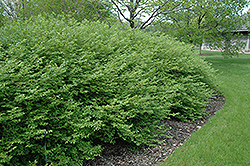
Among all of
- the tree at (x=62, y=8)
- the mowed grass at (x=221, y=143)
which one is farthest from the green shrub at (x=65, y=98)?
the tree at (x=62, y=8)

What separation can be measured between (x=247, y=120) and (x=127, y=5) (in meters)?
6.22

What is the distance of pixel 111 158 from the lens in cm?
321

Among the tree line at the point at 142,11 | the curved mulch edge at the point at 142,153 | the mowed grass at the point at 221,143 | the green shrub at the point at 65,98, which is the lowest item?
the mowed grass at the point at 221,143

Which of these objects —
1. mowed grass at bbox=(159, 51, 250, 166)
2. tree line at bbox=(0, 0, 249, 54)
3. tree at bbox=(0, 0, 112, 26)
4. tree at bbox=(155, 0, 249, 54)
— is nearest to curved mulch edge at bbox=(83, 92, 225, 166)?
mowed grass at bbox=(159, 51, 250, 166)

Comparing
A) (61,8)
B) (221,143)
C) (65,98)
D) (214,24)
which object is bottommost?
(221,143)

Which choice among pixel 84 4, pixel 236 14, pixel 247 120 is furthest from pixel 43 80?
pixel 236 14

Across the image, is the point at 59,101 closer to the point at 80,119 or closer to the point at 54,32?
the point at 80,119

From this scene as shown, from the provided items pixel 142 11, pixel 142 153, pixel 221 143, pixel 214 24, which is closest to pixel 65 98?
pixel 142 153

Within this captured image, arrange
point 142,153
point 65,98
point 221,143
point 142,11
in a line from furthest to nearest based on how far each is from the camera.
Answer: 1. point 142,11
2. point 221,143
3. point 142,153
4. point 65,98

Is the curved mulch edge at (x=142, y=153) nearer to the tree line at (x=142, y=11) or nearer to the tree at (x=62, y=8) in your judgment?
the tree line at (x=142, y=11)

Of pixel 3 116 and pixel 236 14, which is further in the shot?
pixel 236 14

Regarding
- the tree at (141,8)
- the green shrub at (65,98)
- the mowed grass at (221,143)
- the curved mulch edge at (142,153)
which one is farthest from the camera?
the tree at (141,8)

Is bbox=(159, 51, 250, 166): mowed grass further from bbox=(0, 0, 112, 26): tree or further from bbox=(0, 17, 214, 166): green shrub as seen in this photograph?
bbox=(0, 0, 112, 26): tree

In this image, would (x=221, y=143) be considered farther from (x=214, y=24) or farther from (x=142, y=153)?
(x=214, y=24)
